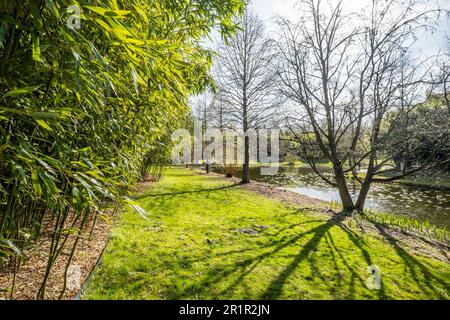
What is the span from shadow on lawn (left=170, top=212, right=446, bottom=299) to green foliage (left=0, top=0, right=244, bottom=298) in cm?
163

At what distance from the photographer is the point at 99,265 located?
106 inches

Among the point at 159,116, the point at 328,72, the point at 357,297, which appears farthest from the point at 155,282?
the point at 328,72

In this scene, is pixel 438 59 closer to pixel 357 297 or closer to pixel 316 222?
pixel 316 222

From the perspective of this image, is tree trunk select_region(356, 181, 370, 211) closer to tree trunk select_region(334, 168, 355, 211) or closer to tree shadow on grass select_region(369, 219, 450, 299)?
tree trunk select_region(334, 168, 355, 211)

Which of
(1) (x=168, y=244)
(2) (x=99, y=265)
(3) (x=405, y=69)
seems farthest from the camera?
(3) (x=405, y=69)

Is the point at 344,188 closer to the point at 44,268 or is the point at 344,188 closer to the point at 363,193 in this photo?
the point at 363,193

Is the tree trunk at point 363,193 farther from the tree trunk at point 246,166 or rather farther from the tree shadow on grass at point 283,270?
the tree trunk at point 246,166

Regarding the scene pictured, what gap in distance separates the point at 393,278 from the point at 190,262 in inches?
105

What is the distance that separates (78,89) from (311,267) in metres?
3.27

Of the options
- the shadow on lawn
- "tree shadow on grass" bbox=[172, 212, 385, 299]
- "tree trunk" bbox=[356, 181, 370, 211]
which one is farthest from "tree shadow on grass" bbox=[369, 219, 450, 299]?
"tree trunk" bbox=[356, 181, 370, 211]

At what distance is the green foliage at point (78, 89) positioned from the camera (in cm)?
96

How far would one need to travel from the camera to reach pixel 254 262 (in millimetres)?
3070

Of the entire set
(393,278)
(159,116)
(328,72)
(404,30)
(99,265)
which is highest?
(404,30)

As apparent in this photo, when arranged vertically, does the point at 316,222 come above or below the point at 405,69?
below
